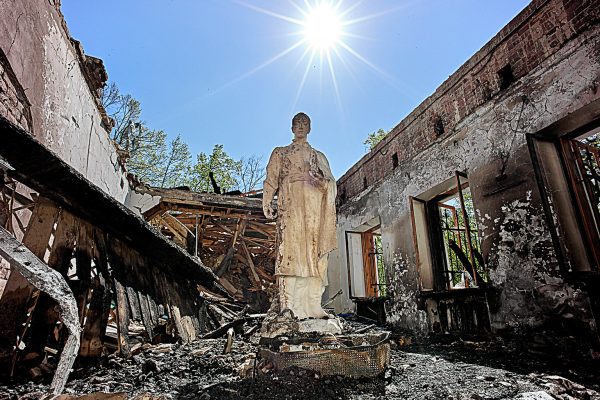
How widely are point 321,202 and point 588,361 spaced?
4.15 m

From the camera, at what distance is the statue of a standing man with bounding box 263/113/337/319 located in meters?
4.23

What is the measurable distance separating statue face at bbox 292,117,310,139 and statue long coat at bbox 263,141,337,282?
0.34ft

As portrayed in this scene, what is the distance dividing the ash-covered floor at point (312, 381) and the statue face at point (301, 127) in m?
2.96

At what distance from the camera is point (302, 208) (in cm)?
441

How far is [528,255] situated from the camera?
18.3 ft

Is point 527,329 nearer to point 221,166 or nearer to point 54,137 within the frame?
point 54,137

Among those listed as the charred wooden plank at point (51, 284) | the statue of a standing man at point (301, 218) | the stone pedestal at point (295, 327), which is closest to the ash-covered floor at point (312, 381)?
the charred wooden plank at point (51, 284)

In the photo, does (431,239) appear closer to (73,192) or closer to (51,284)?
(73,192)

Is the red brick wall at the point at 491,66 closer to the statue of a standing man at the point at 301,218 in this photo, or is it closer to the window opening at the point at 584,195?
the window opening at the point at 584,195

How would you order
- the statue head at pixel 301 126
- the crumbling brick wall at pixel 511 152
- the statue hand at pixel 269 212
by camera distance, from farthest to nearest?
the crumbling brick wall at pixel 511 152, the statue head at pixel 301 126, the statue hand at pixel 269 212

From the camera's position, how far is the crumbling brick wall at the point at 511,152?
5.10 m

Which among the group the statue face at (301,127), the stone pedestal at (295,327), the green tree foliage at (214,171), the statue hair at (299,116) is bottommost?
the stone pedestal at (295,327)

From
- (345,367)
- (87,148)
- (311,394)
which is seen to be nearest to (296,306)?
(345,367)

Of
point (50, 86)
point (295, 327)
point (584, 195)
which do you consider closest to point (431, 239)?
point (584, 195)
